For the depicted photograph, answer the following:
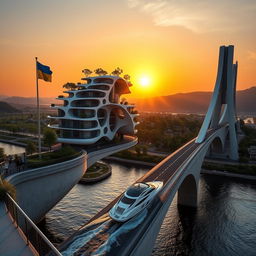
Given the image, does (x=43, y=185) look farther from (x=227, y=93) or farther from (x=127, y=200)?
(x=227, y=93)

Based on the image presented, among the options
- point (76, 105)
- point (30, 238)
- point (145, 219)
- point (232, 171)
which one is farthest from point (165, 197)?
point (232, 171)

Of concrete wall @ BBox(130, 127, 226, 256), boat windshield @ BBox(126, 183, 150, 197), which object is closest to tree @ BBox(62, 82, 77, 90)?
concrete wall @ BBox(130, 127, 226, 256)

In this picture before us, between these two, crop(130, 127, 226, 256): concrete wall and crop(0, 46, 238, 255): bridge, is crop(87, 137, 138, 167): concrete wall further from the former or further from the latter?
crop(130, 127, 226, 256): concrete wall

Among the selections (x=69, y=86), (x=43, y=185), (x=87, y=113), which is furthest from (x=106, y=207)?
(x=69, y=86)

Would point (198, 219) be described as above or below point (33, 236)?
below

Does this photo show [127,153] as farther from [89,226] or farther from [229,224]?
[89,226]

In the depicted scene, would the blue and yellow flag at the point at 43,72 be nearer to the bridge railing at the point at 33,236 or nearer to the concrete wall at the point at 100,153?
the concrete wall at the point at 100,153
